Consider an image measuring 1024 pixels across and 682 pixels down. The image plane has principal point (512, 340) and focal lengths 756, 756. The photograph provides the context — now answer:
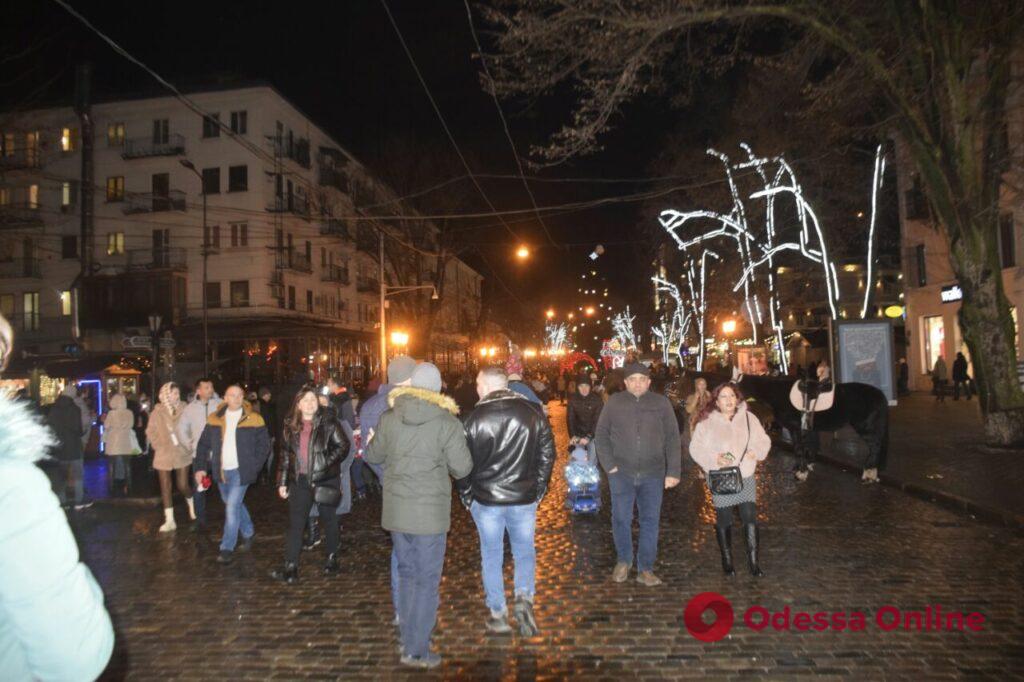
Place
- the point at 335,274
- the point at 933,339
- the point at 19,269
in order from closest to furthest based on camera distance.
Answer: the point at 933,339, the point at 19,269, the point at 335,274

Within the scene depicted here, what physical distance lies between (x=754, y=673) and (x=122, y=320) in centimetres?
3850

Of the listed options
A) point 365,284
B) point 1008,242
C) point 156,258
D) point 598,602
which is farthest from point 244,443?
point 365,284

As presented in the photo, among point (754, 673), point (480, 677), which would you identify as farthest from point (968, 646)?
point (480, 677)

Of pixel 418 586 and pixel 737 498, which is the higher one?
pixel 737 498

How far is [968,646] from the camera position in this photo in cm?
472

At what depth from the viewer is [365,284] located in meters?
50.8

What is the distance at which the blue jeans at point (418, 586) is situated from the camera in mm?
4680

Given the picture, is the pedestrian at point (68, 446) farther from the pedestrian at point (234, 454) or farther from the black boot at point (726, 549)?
the black boot at point (726, 549)

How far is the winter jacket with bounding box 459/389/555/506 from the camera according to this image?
5289mm

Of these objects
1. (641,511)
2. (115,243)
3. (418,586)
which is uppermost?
(115,243)

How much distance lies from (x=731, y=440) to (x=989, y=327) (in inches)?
359

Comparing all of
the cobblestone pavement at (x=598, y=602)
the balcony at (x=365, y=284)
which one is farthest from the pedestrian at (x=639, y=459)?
the balcony at (x=365, y=284)

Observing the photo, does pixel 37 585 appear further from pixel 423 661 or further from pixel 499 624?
pixel 499 624

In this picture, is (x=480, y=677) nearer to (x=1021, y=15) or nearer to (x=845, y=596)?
(x=845, y=596)
